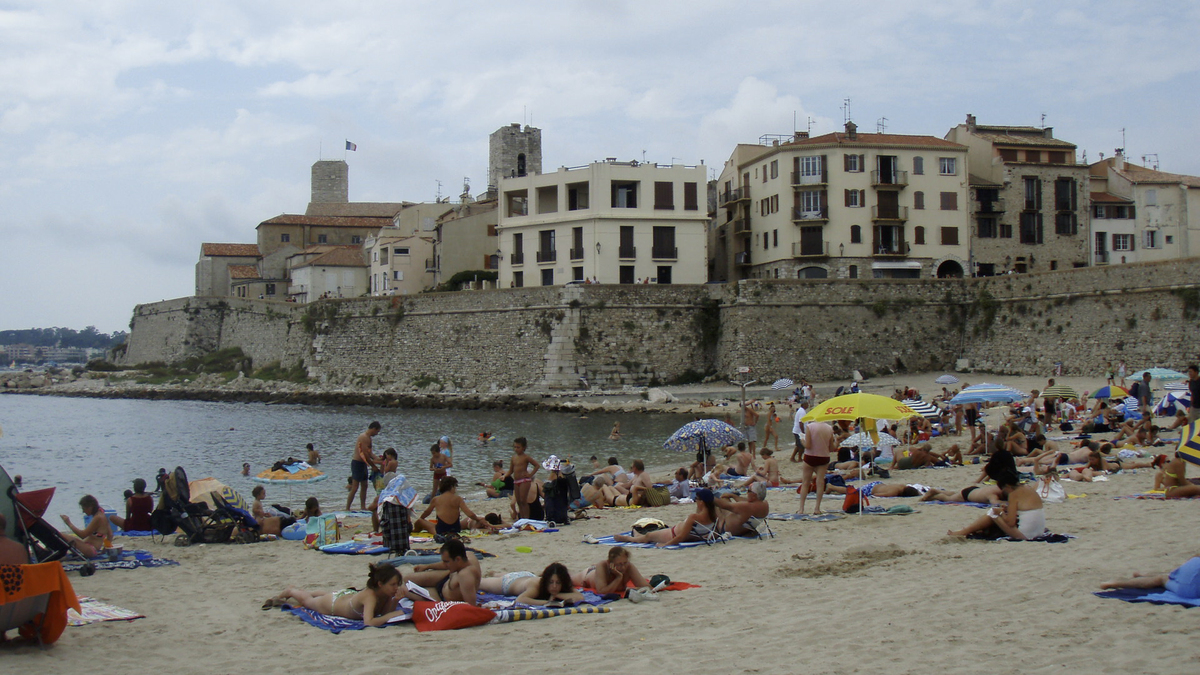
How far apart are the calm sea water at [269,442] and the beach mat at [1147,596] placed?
44.7ft

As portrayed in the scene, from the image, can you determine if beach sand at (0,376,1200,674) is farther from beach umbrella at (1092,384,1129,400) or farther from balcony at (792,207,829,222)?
balcony at (792,207,829,222)

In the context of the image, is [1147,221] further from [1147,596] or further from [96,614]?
[96,614]

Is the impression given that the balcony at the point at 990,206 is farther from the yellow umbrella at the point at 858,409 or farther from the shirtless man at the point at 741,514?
the shirtless man at the point at 741,514

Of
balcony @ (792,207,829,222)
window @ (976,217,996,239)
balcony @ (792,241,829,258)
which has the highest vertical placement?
balcony @ (792,207,829,222)

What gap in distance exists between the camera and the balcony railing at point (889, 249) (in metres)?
44.1

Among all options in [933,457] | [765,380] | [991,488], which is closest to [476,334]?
[765,380]

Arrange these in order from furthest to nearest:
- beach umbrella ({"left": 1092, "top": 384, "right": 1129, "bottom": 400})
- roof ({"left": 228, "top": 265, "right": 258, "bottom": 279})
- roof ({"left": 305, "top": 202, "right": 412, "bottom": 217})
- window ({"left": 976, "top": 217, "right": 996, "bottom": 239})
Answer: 1. roof ({"left": 305, "top": 202, "right": 412, "bottom": 217})
2. roof ({"left": 228, "top": 265, "right": 258, "bottom": 279})
3. window ({"left": 976, "top": 217, "right": 996, "bottom": 239})
4. beach umbrella ({"left": 1092, "top": 384, "right": 1129, "bottom": 400})

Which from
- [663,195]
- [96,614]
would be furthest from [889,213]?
[96,614]

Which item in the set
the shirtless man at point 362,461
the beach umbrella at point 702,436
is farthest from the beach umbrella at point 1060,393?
the shirtless man at point 362,461

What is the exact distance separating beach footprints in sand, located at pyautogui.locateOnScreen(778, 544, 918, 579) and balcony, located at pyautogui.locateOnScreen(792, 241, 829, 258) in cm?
3509

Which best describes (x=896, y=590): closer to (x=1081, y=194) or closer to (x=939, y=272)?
(x=939, y=272)

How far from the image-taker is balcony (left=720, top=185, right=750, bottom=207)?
4828cm

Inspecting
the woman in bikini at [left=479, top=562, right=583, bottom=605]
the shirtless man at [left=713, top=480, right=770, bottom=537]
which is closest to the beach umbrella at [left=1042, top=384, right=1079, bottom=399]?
the shirtless man at [left=713, top=480, right=770, bottom=537]

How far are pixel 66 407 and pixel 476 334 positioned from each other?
26.7m
